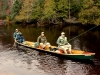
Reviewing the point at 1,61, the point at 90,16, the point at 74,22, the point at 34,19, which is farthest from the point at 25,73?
the point at 34,19

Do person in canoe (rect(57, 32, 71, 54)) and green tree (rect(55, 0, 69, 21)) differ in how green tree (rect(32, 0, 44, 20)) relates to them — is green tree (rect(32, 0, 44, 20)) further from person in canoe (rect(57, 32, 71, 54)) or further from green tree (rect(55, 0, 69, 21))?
person in canoe (rect(57, 32, 71, 54))

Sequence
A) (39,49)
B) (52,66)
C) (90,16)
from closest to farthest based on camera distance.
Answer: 1. (52,66)
2. (39,49)
3. (90,16)

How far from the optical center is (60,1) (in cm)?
5659

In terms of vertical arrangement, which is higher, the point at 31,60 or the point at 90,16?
the point at 90,16

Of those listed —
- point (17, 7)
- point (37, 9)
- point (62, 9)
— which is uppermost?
point (17, 7)

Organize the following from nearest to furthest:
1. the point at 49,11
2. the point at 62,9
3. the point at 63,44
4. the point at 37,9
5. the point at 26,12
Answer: the point at 63,44
the point at 49,11
the point at 62,9
the point at 37,9
the point at 26,12

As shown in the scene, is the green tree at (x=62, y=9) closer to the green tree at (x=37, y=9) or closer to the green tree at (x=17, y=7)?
the green tree at (x=37, y=9)

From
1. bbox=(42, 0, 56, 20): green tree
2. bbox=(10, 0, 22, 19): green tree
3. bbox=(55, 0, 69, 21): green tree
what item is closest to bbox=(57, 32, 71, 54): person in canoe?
bbox=(42, 0, 56, 20): green tree

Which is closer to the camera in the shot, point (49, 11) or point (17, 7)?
point (49, 11)

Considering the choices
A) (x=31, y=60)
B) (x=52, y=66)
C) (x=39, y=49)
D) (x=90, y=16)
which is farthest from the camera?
(x=90, y=16)

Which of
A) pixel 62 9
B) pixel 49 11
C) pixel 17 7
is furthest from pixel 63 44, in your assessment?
pixel 17 7

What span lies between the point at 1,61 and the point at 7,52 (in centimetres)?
355

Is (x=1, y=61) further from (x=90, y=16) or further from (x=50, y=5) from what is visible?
(x=50, y=5)

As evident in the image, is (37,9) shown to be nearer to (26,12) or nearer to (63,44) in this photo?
(26,12)
